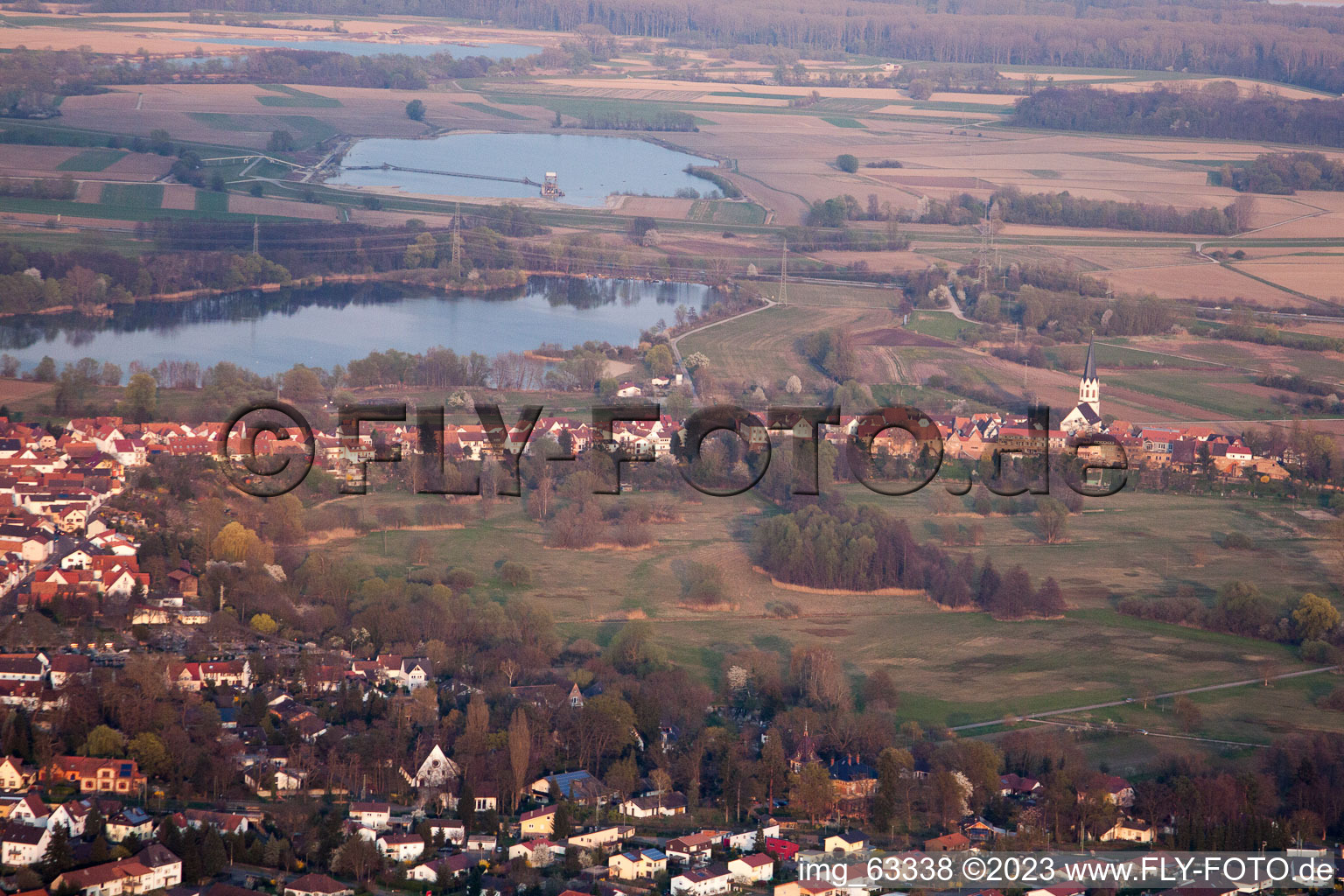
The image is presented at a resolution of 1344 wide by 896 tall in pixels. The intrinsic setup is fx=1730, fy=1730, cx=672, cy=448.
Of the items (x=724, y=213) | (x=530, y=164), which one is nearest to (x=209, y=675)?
(x=724, y=213)

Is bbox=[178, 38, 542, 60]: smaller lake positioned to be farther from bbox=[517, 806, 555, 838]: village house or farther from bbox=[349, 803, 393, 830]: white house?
bbox=[517, 806, 555, 838]: village house

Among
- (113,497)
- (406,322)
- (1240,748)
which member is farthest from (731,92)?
(1240,748)

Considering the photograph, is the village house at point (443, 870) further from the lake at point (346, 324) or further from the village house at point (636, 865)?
the lake at point (346, 324)

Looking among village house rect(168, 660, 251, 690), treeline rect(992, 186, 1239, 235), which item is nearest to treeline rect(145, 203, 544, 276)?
treeline rect(992, 186, 1239, 235)

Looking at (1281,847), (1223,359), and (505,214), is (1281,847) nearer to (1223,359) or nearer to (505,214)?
(1223,359)

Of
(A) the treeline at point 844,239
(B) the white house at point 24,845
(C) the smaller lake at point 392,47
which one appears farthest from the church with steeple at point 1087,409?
(C) the smaller lake at point 392,47
